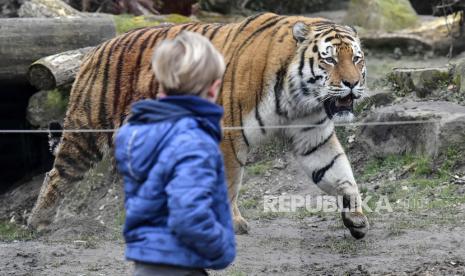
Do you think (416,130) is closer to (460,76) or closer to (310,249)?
(460,76)

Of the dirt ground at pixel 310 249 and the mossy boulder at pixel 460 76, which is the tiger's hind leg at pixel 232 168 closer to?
the dirt ground at pixel 310 249

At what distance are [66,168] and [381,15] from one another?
6.51 m

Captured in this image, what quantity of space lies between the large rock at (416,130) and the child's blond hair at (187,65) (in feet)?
15.8

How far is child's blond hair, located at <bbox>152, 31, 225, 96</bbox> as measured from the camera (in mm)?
2934

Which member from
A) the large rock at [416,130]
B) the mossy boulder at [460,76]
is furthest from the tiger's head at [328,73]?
the mossy boulder at [460,76]

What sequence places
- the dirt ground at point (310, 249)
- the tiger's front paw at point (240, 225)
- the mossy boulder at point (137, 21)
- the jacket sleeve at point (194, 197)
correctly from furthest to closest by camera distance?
the mossy boulder at point (137, 21) < the tiger's front paw at point (240, 225) < the dirt ground at point (310, 249) < the jacket sleeve at point (194, 197)

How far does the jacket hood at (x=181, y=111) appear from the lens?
2.99 meters

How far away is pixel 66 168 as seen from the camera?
7578mm

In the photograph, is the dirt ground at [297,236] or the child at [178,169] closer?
the child at [178,169]

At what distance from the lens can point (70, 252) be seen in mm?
6430

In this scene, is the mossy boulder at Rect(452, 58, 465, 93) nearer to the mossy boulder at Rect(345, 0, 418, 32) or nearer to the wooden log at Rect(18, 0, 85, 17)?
the mossy boulder at Rect(345, 0, 418, 32)

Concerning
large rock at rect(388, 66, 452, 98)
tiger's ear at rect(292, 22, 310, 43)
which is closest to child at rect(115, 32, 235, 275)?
tiger's ear at rect(292, 22, 310, 43)

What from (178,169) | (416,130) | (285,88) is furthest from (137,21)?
(178,169)

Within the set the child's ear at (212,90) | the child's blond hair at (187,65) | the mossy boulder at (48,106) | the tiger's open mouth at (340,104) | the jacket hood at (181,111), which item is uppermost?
the child's blond hair at (187,65)
